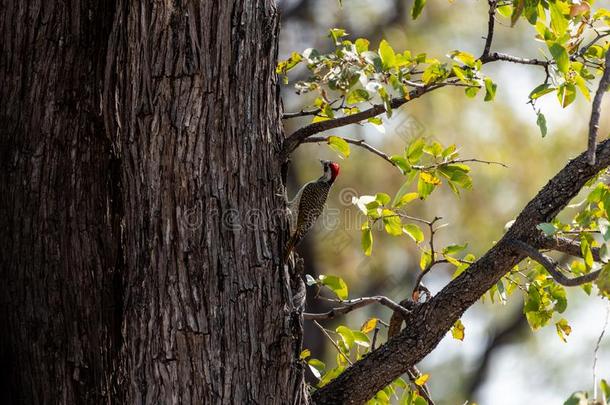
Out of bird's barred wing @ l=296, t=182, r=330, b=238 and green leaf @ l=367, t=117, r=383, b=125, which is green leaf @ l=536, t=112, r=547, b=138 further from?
bird's barred wing @ l=296, t=182, r=330, b=238

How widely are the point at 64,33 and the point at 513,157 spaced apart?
7.04 meters

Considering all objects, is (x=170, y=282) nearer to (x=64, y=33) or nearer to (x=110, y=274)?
(x=110, y=274)

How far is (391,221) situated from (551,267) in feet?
2.49

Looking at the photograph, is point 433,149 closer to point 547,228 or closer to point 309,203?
point 547,228

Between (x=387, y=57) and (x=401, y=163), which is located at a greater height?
(x=387, y=57)

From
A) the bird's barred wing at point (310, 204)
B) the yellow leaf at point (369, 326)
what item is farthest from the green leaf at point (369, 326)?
the bird's barred wing at point (310, 204)

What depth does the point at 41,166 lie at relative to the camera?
2633mm

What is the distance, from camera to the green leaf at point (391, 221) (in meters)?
3.09

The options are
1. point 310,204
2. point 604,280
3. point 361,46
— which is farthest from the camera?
point 310,204

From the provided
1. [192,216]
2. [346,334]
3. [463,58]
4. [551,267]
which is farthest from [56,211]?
[551,267]

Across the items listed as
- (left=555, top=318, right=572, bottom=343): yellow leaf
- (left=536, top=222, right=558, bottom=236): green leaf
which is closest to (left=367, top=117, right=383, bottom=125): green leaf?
(left=536, top=222, right=558, bottom=236): green leaf

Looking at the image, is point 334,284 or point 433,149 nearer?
point 433,149

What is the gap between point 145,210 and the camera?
2500 millimetres

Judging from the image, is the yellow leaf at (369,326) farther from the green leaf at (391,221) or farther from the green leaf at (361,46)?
the green leaf at (361,46)
